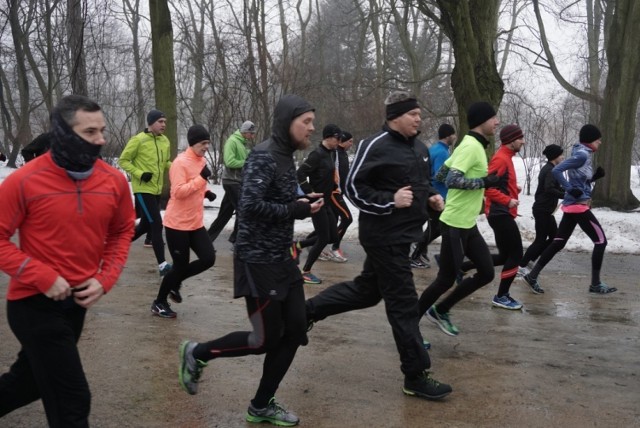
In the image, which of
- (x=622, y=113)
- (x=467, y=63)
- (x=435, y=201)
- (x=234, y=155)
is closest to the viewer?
(x=435, y=201)

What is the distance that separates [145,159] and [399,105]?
502 centimetres

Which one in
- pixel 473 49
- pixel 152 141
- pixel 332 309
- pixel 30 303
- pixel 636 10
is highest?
pixel 636 10

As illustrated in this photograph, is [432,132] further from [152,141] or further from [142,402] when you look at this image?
[142,402]

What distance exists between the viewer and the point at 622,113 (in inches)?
615

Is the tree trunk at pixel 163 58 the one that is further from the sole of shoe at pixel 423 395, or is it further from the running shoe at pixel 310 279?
the sole of shoe at pixel 423 395

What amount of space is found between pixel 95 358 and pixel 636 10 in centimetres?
1438

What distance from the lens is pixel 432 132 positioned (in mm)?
32406

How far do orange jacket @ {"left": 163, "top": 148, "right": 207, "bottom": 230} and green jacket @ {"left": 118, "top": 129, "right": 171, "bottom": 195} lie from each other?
7.13ft

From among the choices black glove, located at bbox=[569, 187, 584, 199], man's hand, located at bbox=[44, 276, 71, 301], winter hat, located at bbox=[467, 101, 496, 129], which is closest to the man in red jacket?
man's hand, located at bbox=[44, 276, 71, 301]

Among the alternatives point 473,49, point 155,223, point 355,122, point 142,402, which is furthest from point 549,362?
point 355,122

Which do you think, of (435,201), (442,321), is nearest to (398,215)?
(435,201)

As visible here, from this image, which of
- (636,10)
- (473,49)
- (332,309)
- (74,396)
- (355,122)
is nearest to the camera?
(74,396)

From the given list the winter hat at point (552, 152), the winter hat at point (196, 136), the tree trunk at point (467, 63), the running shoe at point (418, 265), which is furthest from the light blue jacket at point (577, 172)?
the tree trunk at point (467, 63)

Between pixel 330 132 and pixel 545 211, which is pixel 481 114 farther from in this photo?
pixel 330 132
